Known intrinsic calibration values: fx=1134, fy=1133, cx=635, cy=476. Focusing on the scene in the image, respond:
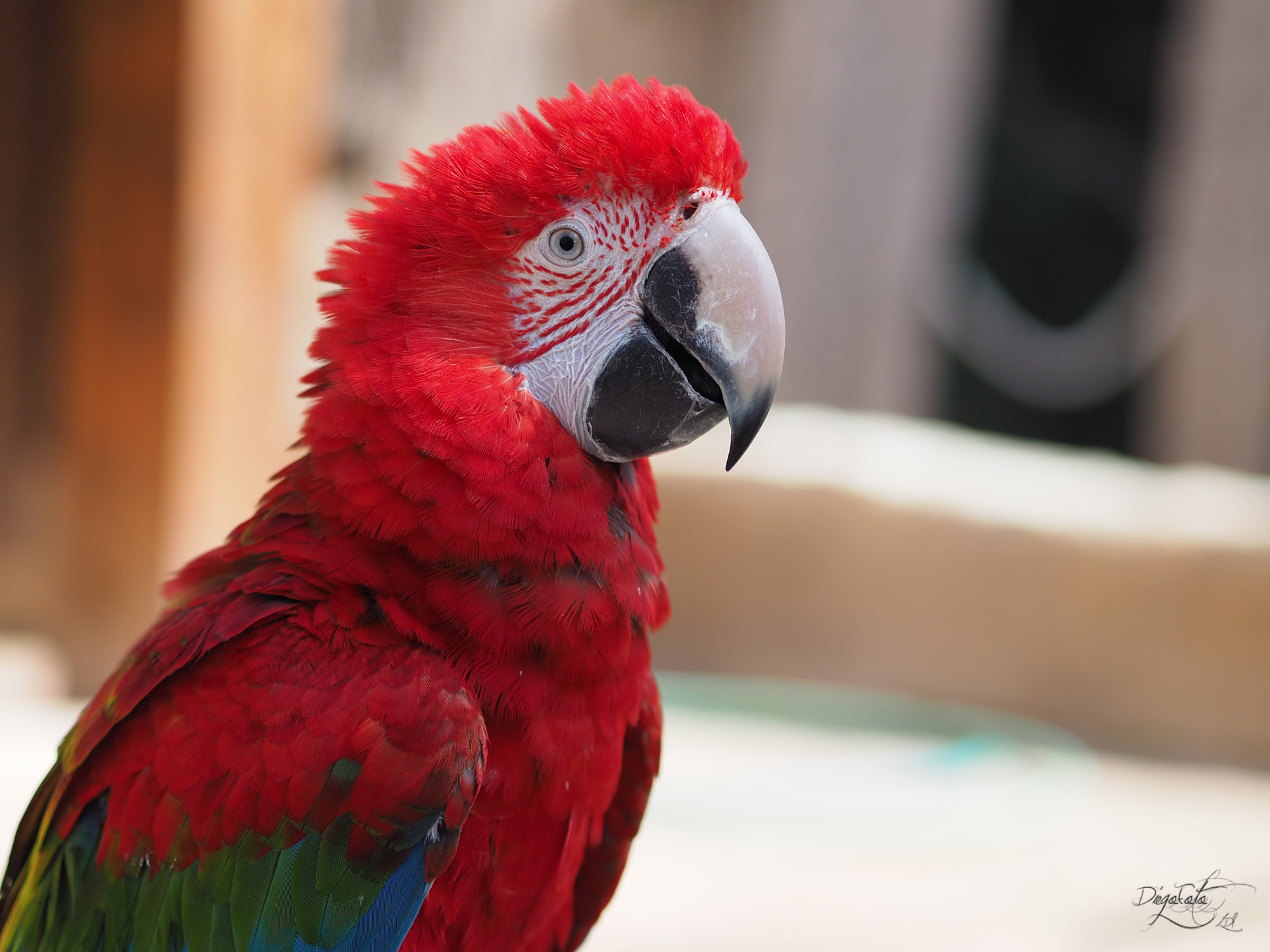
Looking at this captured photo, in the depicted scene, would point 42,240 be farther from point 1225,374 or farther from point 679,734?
point 1225,374

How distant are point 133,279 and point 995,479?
2676mm

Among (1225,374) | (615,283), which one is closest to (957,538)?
(1225,374)

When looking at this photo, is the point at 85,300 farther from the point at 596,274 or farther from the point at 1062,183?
the point at 1062,183

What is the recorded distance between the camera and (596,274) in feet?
3.79

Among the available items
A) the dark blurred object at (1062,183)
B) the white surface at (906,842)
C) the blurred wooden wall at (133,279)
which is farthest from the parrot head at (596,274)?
the dark blurred object at (1062,183)

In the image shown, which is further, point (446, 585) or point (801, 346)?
point (801, 346)

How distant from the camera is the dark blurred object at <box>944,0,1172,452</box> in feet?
20.7

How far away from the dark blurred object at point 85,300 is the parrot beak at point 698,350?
2324mm

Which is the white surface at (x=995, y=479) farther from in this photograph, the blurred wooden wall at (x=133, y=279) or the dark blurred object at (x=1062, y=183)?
the dark blurred object at (x=1062, y=183)

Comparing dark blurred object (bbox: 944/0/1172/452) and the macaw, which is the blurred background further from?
the macaw

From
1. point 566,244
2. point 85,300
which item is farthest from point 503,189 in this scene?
point 85,300
